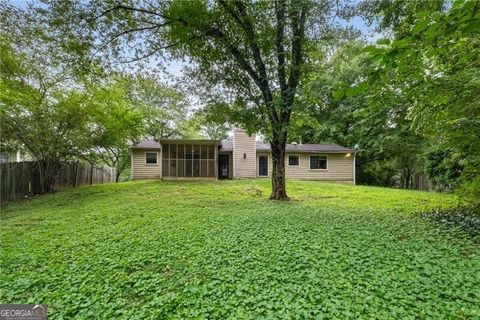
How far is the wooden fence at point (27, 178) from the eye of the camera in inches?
335

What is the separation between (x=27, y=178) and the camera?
31.9 feet

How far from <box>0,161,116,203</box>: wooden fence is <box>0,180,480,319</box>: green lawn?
3.64 meters

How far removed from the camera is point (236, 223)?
5.52 metres

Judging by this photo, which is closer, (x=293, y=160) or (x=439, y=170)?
(x=439, y=170)

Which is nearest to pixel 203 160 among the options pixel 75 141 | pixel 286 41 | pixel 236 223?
pixel 75 141

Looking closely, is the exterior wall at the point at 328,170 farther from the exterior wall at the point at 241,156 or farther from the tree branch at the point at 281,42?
the tree branch at the point at 281,42

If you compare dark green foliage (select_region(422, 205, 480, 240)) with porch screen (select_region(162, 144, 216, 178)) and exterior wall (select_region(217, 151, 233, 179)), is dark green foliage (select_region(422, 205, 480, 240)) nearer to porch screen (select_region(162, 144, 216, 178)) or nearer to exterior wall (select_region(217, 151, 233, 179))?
porch screen (select_region(162, 144, 216, 178))

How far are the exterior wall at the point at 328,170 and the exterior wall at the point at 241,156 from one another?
27.7 inches

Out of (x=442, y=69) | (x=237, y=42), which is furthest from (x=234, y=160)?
(x=442, y=69)

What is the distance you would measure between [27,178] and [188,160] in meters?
7.86

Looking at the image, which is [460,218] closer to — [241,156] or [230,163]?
[241,156]

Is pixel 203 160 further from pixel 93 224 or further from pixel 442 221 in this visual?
pixel 442 221

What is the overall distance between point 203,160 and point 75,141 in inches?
279

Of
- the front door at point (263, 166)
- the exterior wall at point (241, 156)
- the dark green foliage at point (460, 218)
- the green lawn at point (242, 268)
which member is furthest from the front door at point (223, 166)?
the dark green foliage at point (460, 218)
